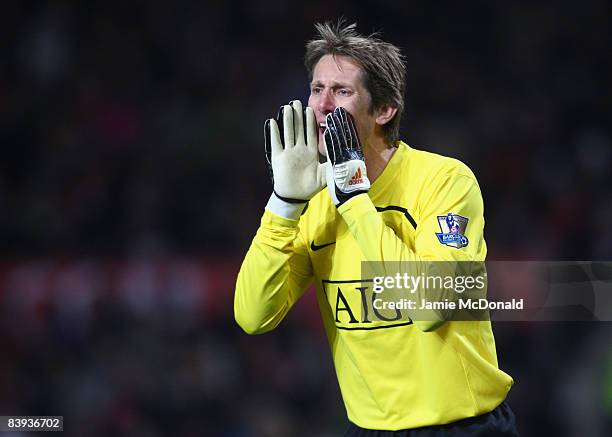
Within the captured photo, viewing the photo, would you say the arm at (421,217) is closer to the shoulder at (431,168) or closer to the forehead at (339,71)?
the shoulder at (431,168)

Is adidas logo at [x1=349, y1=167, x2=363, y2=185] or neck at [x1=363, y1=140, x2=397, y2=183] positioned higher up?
neck at [x1=363, y1=140, x2=397, y2=183]

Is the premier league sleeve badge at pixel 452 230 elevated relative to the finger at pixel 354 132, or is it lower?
lower

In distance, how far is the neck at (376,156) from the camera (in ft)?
10.6

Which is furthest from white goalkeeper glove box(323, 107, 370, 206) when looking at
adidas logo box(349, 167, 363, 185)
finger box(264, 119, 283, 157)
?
finger box(264, 119, 283, 157)

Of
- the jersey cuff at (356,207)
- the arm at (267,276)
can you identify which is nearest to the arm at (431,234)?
the jersey cuff at (356,207)

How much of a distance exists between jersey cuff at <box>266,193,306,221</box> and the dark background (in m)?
3.38

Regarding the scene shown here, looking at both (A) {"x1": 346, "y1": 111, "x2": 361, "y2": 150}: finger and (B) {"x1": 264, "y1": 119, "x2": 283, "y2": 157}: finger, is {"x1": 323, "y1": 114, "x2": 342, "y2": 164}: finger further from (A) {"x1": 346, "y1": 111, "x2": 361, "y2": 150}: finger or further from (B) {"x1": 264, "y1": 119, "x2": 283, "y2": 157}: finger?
(B) {"x1": 264, "y1": 119, "x2": 283, "y2": 157}: finger

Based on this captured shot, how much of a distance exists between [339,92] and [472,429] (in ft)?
3.95

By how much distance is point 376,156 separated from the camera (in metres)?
3.27

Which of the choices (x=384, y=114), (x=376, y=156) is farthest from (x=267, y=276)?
(x=384, y=114)

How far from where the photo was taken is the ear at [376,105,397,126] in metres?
3.30

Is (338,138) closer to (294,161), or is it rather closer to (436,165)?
(294,161)

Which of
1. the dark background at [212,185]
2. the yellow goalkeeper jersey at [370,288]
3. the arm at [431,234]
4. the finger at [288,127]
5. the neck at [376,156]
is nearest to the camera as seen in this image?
the arm at [431,234]

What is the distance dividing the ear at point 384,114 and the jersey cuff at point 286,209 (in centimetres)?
43
